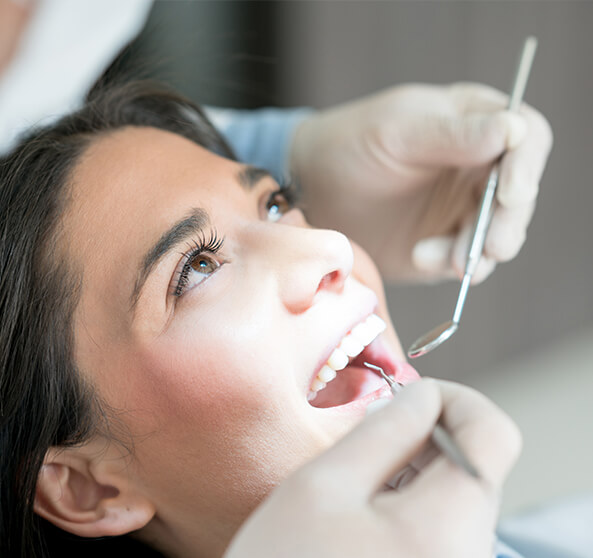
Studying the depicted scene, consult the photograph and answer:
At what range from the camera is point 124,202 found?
2.60ft

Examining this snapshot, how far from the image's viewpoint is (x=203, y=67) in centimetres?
193

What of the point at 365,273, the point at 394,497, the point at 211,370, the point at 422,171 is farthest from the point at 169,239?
the point at 422,171

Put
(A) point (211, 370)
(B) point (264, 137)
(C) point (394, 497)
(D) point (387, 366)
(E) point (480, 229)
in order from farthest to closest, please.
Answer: (B) point (264, 137), (E) point (480, 229), (D) point (387, 366), (A) point (211, 370), (C) point (394, 497)

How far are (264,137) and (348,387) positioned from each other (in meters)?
0.65

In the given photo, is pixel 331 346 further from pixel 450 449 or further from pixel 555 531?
pixel 555 531

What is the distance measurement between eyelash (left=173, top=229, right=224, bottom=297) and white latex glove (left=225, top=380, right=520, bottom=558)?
0.29 m

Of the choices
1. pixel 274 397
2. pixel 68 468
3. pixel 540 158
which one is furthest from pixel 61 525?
pixel 540 158

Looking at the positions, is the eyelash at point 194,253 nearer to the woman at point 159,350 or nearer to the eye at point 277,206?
the woman at point 159,350

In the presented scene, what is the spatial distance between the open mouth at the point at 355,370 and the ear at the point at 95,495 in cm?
22

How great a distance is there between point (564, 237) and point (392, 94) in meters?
1.19

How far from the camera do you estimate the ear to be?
79 centimetres

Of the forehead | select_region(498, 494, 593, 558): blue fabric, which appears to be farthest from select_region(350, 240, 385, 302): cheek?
select_region(498, 494, 593, 558): blue fabric

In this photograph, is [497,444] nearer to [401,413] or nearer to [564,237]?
[401,413]

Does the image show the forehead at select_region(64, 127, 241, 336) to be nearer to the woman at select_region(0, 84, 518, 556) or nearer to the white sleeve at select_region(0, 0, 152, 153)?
the woman at select_region(0, 84, 518, 556)
